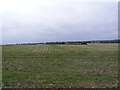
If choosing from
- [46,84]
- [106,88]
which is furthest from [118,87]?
[46,84]

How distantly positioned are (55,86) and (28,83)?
51.0 inches

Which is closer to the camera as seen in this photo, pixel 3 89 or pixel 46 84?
pixel 3 89

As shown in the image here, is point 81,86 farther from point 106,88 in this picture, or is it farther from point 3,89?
point 3,89

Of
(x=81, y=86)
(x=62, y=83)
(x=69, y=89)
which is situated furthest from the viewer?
(x=62, y=83)

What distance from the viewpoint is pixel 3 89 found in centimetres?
625

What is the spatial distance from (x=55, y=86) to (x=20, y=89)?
133cm

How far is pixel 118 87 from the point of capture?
6398 millimetres

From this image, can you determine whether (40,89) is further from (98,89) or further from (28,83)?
(98,89)

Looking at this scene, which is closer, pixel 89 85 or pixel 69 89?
pixel 69 89

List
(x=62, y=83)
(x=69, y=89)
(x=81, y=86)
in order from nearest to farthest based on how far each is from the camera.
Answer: (x=69, y=89) < (x=81, y=86) < (x=62, y=83)

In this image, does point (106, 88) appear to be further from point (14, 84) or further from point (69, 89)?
point (14, 84)

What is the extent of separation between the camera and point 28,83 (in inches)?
280

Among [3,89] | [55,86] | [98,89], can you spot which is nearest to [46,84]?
[55,86]

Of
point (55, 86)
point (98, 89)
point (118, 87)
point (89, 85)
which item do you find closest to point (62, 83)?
point (55, 86)
